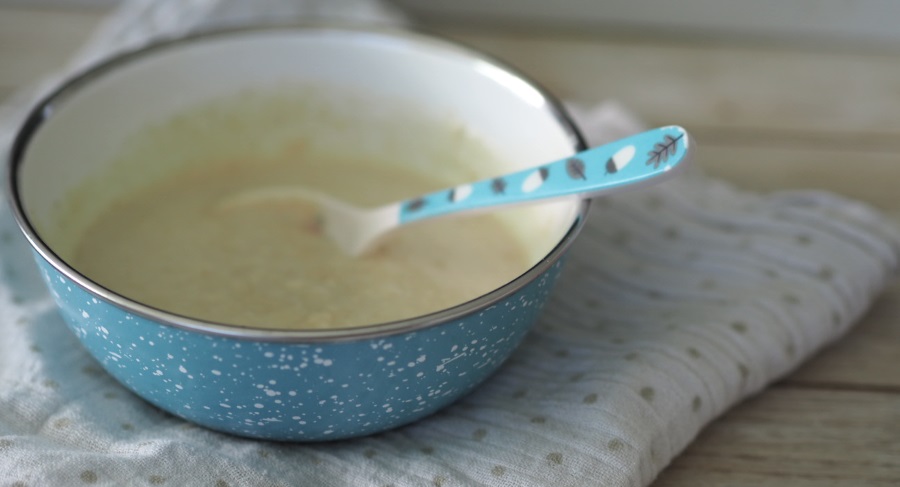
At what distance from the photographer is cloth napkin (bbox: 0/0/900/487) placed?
2.09 feet

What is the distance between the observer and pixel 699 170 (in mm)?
1002

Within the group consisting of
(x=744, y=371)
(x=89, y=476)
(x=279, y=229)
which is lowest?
(x=89, y=476)

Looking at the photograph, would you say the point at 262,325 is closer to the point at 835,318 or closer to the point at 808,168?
the point at 835,318

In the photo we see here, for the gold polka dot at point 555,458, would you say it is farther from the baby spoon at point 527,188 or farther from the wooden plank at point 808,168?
the wooden plank at point 808,168

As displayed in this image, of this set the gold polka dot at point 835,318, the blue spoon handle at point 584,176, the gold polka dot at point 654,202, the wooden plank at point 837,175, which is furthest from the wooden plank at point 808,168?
the blue spoon handle at point 584,176

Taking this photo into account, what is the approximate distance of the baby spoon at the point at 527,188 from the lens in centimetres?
60

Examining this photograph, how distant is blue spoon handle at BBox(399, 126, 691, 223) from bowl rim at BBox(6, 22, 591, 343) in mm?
28

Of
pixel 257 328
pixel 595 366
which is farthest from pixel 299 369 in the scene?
pixel 595 366

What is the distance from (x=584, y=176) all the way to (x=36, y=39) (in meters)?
0.87

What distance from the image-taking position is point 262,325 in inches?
28.8

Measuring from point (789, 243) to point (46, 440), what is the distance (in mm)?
644

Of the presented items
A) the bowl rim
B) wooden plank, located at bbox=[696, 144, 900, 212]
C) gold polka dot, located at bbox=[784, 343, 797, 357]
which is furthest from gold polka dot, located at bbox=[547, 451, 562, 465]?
wooden plank, located at bbox=[696, 144, 900, 212]

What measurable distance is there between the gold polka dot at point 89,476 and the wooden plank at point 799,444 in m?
0.39

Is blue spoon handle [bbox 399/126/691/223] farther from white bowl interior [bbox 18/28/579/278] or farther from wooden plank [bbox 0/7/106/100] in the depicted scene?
wooden plank [bbox 0/7/106/100]
